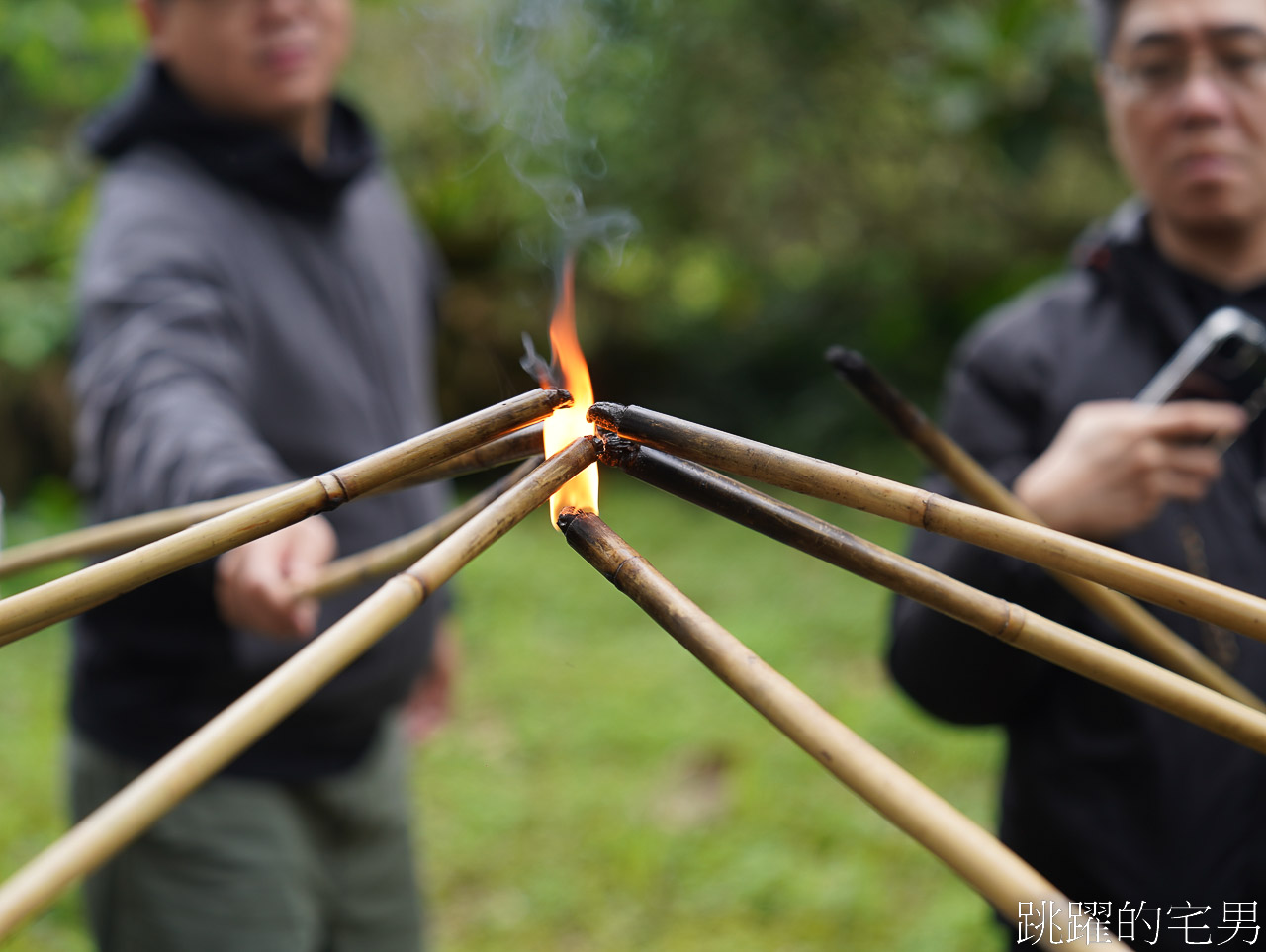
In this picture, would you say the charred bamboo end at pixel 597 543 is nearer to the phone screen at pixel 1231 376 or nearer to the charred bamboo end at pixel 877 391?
the charred bamboo end at pixel 877 391

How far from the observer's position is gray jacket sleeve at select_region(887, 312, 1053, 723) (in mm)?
1451

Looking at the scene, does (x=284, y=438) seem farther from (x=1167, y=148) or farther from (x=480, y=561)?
(x=480, y=561)

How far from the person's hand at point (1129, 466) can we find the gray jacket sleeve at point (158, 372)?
1.05 metres

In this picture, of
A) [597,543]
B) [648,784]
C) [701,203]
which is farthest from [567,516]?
[701,203]

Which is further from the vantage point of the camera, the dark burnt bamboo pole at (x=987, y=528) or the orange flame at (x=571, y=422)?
the orange flame at (x=571, y=422)

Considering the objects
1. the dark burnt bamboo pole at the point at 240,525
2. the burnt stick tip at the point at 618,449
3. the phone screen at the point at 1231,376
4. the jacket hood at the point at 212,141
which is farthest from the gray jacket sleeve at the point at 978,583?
the jacket hood at the point at 212,141

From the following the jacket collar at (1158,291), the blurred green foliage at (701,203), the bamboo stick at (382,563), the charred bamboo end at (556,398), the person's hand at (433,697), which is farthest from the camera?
the blurred green foliage at (701,203)

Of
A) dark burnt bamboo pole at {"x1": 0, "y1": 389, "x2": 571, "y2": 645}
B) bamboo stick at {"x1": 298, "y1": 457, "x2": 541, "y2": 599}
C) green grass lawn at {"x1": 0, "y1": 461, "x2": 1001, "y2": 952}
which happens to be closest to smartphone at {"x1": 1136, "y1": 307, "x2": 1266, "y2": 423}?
bamboo stick at {"x1": 298, "y1": 457, "x2": 541, "y2": 599}

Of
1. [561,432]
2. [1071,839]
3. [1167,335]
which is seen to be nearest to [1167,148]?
[1167,335]

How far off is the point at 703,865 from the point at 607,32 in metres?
4.30

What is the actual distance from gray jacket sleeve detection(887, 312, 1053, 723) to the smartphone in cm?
20

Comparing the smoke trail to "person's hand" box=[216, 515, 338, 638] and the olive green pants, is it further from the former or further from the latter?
the olive green pants

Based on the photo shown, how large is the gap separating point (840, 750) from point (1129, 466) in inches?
36.4

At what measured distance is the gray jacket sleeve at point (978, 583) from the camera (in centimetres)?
145
